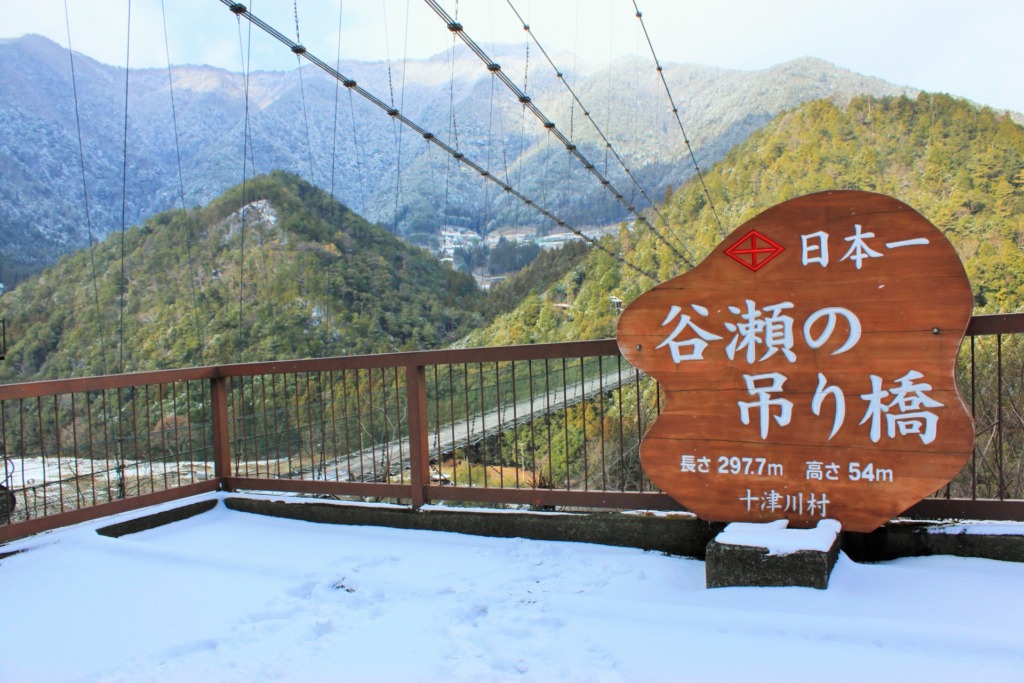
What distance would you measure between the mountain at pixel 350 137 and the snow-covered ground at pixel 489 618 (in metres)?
17.3

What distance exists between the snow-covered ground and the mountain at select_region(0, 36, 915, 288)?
56.9 ft

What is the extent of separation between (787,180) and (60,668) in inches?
1717

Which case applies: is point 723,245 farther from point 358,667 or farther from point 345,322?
point 345,322

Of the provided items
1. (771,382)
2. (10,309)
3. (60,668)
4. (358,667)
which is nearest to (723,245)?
(771,382)

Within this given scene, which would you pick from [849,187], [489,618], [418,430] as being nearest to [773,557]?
[489,618]

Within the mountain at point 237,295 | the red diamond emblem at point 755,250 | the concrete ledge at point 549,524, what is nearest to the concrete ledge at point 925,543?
the concrete ledge at point 549,524

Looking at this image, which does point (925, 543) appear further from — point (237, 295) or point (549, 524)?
point (237, 295)

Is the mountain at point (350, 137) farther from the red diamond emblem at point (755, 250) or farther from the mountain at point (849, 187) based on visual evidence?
the red diamond emblem at point (755, 250)

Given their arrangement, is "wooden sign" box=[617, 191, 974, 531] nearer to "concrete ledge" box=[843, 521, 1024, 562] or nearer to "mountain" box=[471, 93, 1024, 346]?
"concrete ledge" box=[843, 521, 1024, 562]

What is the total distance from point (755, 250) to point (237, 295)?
1353 inches

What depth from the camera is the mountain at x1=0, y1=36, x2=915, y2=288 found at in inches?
1155

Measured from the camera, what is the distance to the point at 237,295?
33594 millimetres

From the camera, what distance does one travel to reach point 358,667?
6.73 ft

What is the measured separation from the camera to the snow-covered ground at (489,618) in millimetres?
1962
